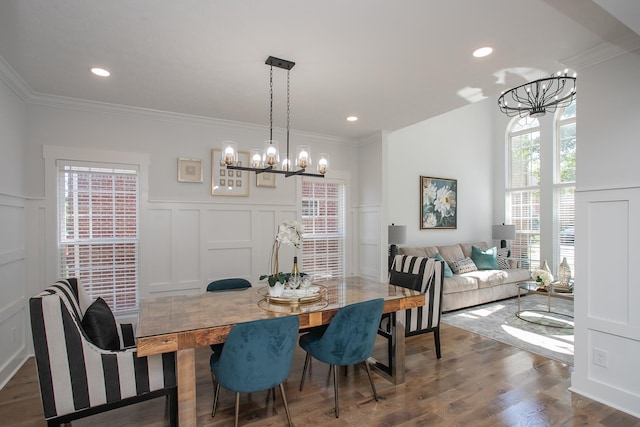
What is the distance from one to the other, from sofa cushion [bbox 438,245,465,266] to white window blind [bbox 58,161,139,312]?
480 centimetres

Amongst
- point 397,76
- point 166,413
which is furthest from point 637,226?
point 166,413

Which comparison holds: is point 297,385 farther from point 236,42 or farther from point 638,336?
point 236,42

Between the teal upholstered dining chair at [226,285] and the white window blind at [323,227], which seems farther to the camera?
the white window blind at [323,227]

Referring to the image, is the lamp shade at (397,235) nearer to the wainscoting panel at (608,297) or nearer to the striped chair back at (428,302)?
the striped chair back at (428,302)

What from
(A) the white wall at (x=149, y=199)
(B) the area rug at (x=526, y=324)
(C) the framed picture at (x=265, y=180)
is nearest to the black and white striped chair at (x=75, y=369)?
(A) the white wall at (x=149, y=199)

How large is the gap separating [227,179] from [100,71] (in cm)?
185

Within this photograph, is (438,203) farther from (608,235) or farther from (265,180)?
(608,235)

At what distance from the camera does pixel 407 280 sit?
11.3 ft

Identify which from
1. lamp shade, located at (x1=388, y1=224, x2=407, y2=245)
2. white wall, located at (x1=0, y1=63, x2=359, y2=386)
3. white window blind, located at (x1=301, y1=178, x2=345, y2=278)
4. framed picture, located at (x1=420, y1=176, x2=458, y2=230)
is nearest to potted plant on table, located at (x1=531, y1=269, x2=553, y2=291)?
lamp shade, located at (x1=388, y1=224, x2=407, y2=245)

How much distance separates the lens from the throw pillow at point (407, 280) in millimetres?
3324

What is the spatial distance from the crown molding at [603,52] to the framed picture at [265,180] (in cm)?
339

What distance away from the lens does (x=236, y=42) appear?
92.4 inches

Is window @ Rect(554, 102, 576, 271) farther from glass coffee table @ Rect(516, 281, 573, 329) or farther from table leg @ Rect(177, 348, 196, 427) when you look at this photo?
table leg @ Rect(177, 348, 196, 427)

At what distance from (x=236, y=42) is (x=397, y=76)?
1.44 metres
